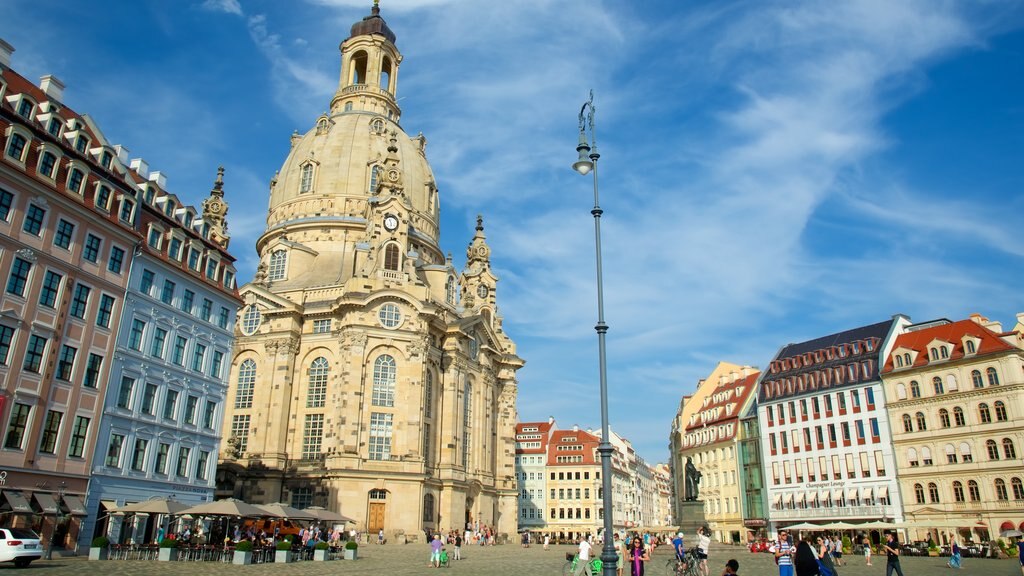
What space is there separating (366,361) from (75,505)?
101 ft

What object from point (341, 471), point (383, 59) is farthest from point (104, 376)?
point (383, 59)

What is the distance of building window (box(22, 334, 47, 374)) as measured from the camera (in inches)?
1193

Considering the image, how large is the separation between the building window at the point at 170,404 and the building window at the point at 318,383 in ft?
81.2

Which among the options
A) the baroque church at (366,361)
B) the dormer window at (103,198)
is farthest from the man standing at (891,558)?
the baroque church at (366,361)

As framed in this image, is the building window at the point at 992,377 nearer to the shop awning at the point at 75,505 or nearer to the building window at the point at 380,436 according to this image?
the building window at the point at 380,436

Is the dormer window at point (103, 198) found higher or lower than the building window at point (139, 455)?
higher

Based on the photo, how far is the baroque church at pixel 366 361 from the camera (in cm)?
5953

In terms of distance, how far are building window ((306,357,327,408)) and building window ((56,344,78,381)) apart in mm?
31168

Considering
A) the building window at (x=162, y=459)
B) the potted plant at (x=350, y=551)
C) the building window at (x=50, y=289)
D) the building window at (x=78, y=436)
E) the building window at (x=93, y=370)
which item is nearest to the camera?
the building window at (x=50, y=289)

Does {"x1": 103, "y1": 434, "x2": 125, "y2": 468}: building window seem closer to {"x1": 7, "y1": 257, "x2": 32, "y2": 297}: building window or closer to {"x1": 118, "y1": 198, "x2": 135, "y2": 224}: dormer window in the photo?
{"x1": 7, "y1": 257, "x2": 32, "y2": 297}: building window

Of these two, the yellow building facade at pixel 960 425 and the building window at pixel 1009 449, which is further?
the yellow building facade at pixel 960 425

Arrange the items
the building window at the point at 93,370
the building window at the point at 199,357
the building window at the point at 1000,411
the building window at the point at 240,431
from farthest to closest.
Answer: the building window at the point at 240,431
the building window at the point at 1000,411
the building window at the point at 199,357
the building window at the point at 93,370

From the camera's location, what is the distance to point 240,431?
64.1 m

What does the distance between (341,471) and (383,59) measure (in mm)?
56199
